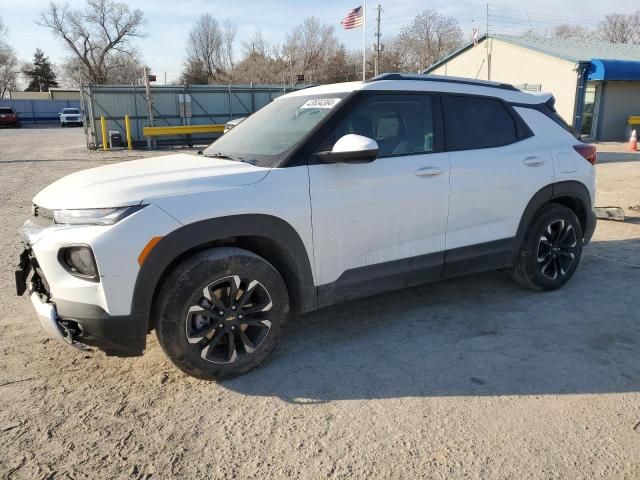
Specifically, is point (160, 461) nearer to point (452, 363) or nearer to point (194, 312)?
point (194, 312)

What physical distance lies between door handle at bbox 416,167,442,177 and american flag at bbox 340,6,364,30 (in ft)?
84.9

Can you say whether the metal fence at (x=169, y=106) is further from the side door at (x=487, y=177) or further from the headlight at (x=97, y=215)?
the headlight at (x=97, y=215)

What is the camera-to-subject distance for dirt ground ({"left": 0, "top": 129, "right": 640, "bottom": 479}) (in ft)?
8.34

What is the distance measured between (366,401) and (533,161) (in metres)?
2.57

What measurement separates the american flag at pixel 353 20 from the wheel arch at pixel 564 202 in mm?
25045

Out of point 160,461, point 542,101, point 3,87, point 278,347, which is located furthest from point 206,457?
point 3,87

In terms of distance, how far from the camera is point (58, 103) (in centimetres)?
5441

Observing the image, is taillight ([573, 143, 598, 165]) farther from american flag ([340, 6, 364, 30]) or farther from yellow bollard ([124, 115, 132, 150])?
american flag ([340, 6, 364, 30])

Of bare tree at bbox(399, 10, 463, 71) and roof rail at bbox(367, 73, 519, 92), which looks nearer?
roof rail at bbox(367, 73, 519, 92)

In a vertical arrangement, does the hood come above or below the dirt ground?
above

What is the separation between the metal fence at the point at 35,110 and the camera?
169ft

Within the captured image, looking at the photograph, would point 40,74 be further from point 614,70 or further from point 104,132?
point 614,70

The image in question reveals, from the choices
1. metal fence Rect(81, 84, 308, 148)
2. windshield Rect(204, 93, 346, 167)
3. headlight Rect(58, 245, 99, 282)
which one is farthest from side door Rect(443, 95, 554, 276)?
metal fence Rect(81, 84, 308, 148)

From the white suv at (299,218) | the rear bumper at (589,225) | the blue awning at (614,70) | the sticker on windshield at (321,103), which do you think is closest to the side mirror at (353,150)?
the white suv at (299,218)
